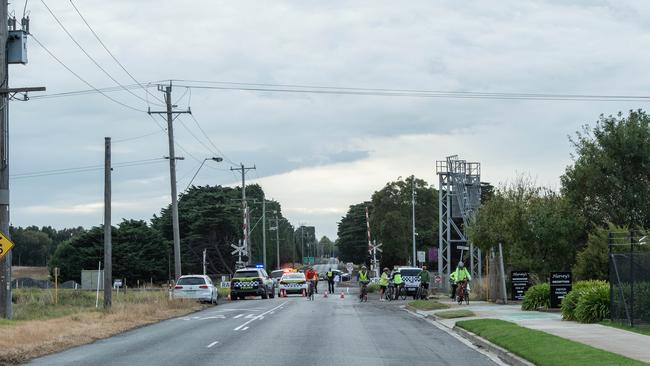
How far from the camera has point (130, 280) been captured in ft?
275

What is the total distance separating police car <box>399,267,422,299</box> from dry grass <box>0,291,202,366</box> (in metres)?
13.1

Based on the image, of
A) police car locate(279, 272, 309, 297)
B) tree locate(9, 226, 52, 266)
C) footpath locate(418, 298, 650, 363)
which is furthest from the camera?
tree locate(9, 226, 52, 266)

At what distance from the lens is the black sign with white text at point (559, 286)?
28.1 metres

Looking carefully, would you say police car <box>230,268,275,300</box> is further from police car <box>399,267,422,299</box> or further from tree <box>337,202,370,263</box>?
tree <box>337,202,370,263</box>

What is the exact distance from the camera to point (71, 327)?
80.1 ft

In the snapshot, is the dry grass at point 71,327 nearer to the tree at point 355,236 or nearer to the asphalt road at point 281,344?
the asphalt road at point 281,344

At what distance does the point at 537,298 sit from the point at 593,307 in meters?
6.34

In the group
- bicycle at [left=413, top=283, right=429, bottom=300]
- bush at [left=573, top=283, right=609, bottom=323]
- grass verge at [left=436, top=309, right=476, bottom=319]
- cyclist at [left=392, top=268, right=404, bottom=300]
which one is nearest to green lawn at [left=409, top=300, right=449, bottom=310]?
grass verge at [left=436, top=309, right=476, bottom=319]

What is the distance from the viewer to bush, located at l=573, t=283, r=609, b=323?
76.6ft

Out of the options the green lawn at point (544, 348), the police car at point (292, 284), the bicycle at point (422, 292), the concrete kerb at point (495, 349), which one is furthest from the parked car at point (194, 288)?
the green lawn at point (544, 348)

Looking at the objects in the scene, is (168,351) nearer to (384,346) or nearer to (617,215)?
(384,346)

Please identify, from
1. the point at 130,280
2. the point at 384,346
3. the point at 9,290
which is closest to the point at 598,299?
the point at 384,346

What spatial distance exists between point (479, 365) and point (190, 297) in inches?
1031

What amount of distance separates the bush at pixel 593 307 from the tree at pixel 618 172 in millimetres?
13432
